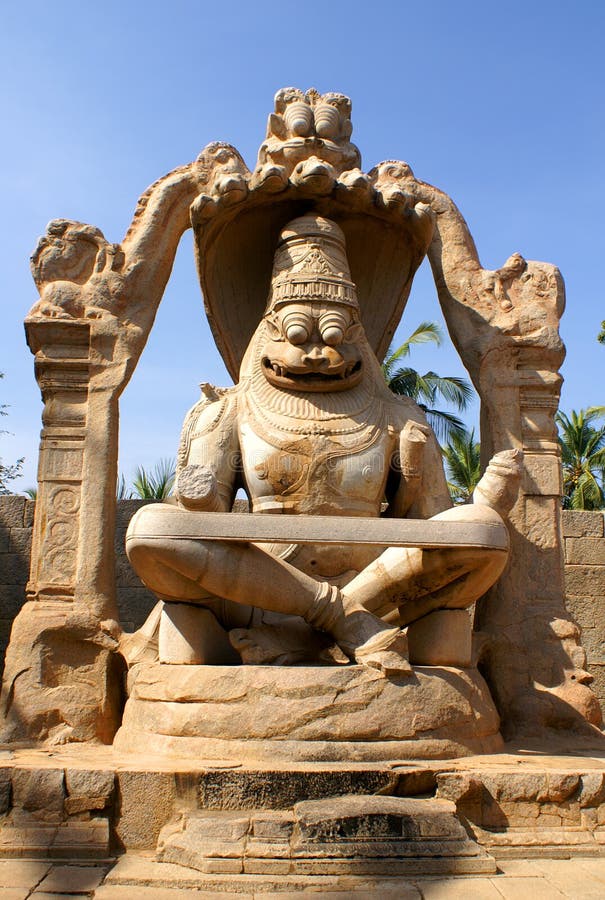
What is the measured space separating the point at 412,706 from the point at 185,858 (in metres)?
1.27

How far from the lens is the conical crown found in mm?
5488

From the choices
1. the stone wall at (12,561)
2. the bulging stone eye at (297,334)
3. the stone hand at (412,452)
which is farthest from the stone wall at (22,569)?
the stone hand at (412,452)

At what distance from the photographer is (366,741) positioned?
4004 millimetres

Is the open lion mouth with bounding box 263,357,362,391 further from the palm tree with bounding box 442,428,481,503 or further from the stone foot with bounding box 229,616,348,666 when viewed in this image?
the palm tree with bounding box 442,428,481,503

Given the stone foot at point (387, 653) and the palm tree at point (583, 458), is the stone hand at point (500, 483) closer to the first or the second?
the stone foot at point (387, 653)

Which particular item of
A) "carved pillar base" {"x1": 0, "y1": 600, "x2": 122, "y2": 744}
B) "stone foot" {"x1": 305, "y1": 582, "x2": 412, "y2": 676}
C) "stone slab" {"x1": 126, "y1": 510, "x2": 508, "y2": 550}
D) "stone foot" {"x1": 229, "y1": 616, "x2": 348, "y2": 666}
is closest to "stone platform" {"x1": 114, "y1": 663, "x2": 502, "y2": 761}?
"stone foot" {"x1": 305, "y1": 582, "x2": 412, "y2": 676}

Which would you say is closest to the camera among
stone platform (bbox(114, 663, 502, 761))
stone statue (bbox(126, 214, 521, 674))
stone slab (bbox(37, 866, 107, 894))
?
stone slab (bbox(37, 866, 107, 894))

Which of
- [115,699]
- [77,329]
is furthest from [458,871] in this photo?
[77,329]

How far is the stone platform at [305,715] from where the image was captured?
3.96 m

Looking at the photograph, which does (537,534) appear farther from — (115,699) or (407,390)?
(407,390)

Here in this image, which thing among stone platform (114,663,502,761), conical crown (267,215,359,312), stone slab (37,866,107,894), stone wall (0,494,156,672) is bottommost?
stone slab (37,866,107,894)

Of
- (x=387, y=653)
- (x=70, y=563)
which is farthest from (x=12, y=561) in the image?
(x=387, y=653)

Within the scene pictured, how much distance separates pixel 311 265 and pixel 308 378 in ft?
2.33

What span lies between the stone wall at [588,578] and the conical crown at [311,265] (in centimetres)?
321
